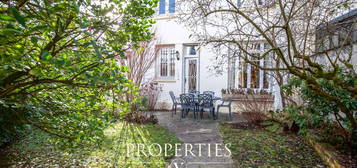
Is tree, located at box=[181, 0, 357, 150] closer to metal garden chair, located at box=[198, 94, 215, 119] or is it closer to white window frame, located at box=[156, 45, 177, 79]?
metal garden chair, located at box=[198, 94, 215, 119]

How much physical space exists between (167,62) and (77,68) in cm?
907

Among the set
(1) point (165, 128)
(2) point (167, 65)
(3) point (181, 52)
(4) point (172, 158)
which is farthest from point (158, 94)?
(4) point (172, 158)

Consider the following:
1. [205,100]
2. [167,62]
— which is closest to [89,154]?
[205,100]

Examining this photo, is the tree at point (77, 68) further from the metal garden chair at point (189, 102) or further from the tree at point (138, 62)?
the tree at point (138, 62)

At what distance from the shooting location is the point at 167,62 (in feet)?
34.0

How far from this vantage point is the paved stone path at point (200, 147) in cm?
330

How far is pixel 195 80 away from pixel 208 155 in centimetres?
651

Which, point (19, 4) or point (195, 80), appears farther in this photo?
point (195, 80)

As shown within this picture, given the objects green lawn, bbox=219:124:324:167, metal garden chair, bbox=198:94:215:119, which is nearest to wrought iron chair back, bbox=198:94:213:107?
metal garden chair, bbox=198:94:215:119

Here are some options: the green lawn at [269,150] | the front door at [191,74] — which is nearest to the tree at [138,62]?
the front door at [191,74]

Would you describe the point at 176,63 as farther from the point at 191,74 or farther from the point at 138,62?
the point at 138,62

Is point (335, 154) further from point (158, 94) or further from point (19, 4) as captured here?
point (158, 94)

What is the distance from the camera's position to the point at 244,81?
9.30 metres

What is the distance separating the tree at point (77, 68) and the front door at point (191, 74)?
7677mm
